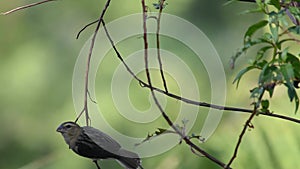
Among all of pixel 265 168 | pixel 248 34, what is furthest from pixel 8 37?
pixel 248 34

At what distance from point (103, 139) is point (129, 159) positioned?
0.04 m

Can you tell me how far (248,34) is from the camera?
0.89 metres

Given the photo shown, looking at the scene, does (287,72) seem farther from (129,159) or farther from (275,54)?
(129,159)

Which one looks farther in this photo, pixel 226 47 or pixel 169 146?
pixel 226 47

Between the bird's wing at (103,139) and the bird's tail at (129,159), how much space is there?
0.01 metres

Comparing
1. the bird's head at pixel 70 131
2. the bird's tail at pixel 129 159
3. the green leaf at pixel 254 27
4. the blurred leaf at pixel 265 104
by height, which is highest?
the green leaf at pixel 254 27

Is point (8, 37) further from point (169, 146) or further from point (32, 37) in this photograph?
point (169, 146)

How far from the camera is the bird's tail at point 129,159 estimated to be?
3.42 ft

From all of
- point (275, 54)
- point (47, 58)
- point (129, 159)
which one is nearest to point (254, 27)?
point (275, 54)

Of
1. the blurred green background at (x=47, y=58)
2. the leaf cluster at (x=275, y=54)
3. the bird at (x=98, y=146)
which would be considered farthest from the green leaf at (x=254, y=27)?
the blurred green background at (x=47, y=58)

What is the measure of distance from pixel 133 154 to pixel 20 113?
113 inches

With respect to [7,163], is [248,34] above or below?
above

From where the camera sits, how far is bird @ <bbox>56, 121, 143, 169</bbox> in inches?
41.3

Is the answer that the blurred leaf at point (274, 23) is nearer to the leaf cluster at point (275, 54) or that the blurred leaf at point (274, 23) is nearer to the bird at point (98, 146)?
the leaf cluster at point (275, 54)
